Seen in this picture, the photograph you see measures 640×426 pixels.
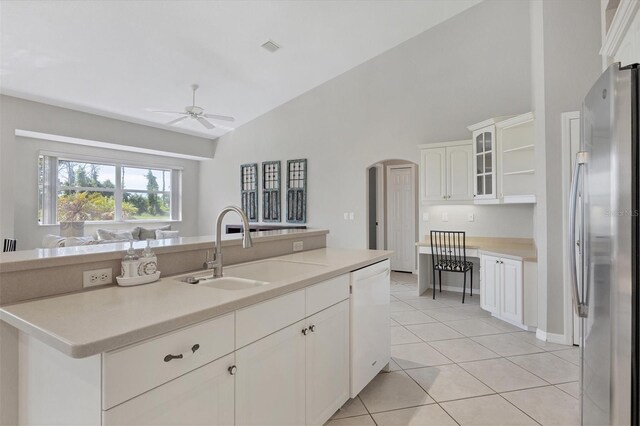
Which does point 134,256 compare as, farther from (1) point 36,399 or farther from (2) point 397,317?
(2) point 397,317

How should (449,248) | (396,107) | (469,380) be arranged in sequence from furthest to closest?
(396,107), (449,248), (469,380)

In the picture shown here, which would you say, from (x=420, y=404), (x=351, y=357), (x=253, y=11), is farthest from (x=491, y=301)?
(x=253, y=11)

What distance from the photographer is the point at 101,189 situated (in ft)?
21.4

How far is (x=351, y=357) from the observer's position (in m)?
1.96

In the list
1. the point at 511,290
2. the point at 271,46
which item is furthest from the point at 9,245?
the point at 511,290

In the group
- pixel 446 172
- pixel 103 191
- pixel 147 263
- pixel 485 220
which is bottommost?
pixel 147 263

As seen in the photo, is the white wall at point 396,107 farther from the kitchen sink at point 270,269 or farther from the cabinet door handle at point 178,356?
the cabinet door handle at point 178,356

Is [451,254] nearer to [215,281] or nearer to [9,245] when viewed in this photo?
[215,281]

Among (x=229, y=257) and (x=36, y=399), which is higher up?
(x=229, y=257)

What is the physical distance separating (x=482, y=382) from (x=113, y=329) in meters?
2.41

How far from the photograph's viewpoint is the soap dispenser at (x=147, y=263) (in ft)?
4.85

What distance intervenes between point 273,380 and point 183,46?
4345 mm

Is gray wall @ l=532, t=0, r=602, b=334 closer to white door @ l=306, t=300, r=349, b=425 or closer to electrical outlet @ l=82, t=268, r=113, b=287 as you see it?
white door @ l=306, t=300, r=349, b=425

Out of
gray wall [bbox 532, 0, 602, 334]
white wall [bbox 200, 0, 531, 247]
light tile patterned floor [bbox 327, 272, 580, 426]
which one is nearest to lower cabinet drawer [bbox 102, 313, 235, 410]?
light tile patterned floor [bbox 327, 272, 580, 426]
